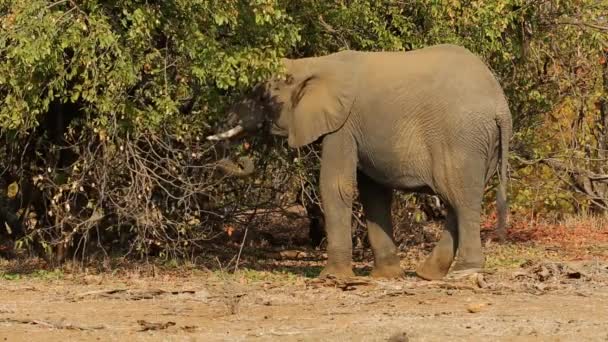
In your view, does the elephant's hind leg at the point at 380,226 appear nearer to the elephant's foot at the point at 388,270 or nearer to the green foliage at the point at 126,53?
the elephant's foot at the point at 388,270

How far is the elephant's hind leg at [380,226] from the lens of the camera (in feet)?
47.7

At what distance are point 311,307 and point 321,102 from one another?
10.2ft

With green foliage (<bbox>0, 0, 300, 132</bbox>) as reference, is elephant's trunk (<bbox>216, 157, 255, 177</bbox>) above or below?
below

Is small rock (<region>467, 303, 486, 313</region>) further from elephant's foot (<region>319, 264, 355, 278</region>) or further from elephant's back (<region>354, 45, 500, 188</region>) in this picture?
elephant's foot (<region>319, 264, 355, 278</region>)

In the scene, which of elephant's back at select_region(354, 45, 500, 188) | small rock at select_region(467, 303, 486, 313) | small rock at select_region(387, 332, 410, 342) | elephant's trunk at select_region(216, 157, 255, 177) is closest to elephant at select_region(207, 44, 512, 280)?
elephant's back at select_region(354, 45, 500, 188)

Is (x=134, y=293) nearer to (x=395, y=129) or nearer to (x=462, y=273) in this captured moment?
(x=395, y=129)

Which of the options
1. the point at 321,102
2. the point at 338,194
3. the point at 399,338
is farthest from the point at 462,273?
the point at 399,338

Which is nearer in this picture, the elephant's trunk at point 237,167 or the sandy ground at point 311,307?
the sandy ground at point 311,307

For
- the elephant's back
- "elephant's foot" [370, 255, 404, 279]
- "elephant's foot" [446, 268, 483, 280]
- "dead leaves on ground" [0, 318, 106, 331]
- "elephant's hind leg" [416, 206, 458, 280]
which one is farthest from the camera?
"elephant's foot" [370, 255, 404, 279]

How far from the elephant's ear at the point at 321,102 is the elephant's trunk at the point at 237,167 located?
100 cm

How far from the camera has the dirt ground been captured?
10375 mm

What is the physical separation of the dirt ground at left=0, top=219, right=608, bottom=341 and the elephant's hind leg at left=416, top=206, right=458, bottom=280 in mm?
391

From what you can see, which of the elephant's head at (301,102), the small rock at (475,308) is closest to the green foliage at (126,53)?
the elephant's head at (301,102)

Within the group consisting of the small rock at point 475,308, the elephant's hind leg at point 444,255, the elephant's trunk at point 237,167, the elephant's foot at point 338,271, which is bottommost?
the small rock at point 475,308
